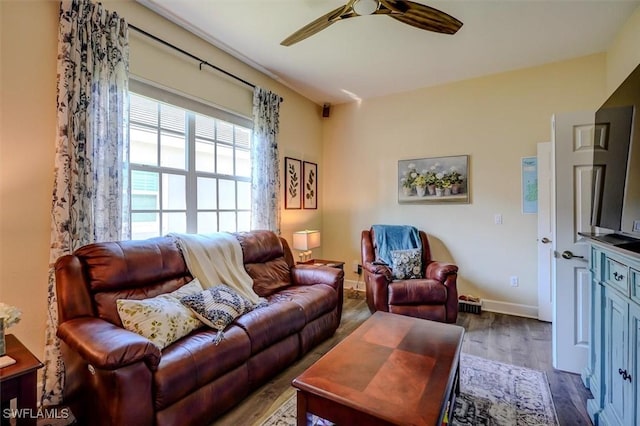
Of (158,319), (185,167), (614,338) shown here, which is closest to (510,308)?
(614,338)

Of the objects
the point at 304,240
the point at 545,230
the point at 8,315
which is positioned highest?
the point at 545,230

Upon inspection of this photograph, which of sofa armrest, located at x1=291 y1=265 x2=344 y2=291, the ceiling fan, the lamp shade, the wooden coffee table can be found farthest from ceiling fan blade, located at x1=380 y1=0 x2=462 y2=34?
the lamp shade

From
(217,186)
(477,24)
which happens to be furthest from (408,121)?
(217,186)

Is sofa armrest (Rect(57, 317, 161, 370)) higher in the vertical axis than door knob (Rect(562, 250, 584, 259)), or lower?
lower

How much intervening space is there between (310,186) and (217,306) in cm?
278

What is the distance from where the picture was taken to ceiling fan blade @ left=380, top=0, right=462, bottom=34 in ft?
6.29

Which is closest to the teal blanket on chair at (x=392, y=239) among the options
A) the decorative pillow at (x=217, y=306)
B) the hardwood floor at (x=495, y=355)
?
the hardwood floor at (x=495, y=355)

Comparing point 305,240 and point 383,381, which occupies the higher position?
point 305,240

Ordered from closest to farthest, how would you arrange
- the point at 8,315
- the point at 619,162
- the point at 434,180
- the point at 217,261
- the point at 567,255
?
the point at 8,315 < the point at 619,162 < the point at 567,255 < the point at 217,261 < the point at 434,180

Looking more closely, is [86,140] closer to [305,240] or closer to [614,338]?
[305,240]

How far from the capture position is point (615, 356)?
161 cm

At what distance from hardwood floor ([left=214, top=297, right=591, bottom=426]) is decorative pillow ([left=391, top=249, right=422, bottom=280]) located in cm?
62

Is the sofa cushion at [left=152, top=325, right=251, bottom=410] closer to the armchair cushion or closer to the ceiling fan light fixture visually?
the armchair cushion

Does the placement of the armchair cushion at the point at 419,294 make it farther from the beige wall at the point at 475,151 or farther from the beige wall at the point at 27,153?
the beige wall at the point at 27,153
